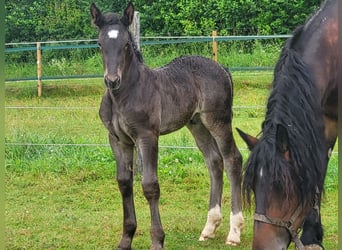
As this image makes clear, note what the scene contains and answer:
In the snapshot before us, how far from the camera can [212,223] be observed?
484cm

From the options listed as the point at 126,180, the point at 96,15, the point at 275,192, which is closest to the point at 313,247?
the point at 275,192

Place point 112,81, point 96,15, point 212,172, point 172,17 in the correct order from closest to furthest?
point 112,81 → point 96,15 → point 212,172 → point 172,17

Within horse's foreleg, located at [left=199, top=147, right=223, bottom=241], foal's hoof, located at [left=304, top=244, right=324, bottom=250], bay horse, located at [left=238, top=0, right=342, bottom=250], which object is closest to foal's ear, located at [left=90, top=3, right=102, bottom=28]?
bay horse, located at [left=238, top=0, right=342, bottom=250]

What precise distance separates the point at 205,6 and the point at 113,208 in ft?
33.2

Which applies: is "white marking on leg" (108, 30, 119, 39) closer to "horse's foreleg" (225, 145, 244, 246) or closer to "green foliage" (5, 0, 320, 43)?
"horse's foreleg" (225, 145, 244, 246)

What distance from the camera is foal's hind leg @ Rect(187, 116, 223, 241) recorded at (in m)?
4.84

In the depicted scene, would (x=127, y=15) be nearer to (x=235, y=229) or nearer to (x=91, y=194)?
(x=235, y=229)

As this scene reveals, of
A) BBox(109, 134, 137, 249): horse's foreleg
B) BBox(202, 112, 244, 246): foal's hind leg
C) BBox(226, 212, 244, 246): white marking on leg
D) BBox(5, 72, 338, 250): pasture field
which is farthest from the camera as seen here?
BBox(5, 72, 338, 250): pasture field

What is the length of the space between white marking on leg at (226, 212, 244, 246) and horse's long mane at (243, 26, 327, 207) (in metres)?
1.47

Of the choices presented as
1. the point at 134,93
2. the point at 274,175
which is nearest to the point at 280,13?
the point at 134,93

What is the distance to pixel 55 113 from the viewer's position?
36.6ft

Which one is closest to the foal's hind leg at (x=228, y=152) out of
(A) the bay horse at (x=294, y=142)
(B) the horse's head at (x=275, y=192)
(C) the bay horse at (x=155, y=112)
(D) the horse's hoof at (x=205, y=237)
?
(C) the bay horse at (x=155, y=112)

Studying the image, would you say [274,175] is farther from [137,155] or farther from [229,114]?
[137,155]

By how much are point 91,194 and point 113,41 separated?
2.77 meters
